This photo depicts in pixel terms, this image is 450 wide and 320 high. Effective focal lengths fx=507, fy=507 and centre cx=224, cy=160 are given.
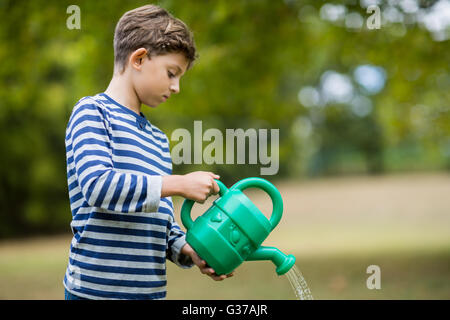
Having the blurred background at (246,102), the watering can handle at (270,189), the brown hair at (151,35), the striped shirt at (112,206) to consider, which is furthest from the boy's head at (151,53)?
the blurred background at (246,102)

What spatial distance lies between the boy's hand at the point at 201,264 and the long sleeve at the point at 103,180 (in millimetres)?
323

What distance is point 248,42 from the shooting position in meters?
6.37

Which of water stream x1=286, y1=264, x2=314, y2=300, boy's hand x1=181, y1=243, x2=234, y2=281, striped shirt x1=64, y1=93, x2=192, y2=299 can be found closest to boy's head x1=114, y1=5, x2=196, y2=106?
striped shirt x1=64, y1=93, x2=192, y2=299

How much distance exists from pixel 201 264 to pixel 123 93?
24.9 inches

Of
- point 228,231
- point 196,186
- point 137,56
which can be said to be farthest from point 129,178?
point 137,56

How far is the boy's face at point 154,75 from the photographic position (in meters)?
1.70

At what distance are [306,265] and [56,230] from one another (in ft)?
29.3

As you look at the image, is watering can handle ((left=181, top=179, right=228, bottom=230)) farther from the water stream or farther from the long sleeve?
the water stream

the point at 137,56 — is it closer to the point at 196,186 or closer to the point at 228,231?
the point at 196,186

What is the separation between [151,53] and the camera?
5.59 ft

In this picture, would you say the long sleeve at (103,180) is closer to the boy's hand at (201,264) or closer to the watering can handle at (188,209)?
the watering can handle at (188,209)

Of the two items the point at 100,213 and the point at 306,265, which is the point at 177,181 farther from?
the point at 306,265

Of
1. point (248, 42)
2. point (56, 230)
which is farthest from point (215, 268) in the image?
point (56, 230)

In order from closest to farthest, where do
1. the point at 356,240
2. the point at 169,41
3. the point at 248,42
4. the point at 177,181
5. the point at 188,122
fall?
the point at 177,181
the point at 169,41
the point at 248,42
the point at 356,240
the point at 188,122
